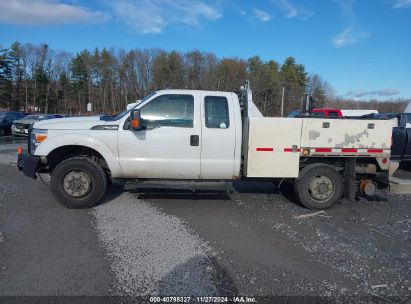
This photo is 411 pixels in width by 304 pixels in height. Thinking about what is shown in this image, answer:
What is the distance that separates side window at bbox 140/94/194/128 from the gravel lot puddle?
1583 millimetres

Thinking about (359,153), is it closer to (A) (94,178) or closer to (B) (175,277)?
(B) (175,277)

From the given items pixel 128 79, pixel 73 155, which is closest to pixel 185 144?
pixel 73 155

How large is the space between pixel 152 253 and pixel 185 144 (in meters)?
2.26

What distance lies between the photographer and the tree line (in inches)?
2665

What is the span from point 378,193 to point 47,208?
712cm

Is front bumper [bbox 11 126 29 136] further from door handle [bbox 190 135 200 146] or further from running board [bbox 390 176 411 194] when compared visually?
running board [bbox 390 176 411 194]

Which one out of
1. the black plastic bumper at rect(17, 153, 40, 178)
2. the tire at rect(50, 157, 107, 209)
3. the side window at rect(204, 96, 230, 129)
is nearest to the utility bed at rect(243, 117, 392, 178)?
the side window at rect(204, 96, 230, 129)

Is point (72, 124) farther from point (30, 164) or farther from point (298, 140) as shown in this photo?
point (298, 140)

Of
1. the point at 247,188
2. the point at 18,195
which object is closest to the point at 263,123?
the point at 247,188

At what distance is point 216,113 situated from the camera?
624 cm

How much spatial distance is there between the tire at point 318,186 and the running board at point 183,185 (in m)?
1.39

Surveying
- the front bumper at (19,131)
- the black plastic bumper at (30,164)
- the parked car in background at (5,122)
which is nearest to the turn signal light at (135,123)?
the black plastic bumper at (30,164)

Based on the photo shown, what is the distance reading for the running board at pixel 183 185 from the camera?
611cm

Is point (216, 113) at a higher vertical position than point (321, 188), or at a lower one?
higher
